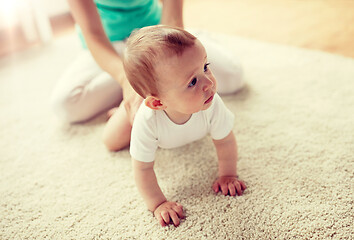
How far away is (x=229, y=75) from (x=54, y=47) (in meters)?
1.19

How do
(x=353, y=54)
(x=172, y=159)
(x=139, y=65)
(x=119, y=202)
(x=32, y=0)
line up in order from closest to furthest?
(x=139, y=65) → (x=119, y=202) → (x=172, y=159) → (x=353, y=54) → (x=32, y=0)

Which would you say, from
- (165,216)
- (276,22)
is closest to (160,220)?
(165,216)

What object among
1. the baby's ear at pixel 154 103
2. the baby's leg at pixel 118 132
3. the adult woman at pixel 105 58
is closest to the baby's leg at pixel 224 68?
the adult woman at pixel 105 58

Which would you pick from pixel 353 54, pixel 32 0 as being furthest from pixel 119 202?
pixel 32 0

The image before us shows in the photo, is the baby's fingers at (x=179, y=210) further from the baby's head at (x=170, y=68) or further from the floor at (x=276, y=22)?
the floor at (x=276, y=22)

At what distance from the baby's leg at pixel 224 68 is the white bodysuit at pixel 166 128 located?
0.35 m

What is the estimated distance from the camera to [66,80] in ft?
3.73

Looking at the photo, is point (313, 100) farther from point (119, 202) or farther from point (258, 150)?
point (119, 202)

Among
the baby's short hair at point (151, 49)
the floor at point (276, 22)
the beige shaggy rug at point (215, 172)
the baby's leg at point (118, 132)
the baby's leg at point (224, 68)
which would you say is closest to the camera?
the baby's short hair at point (151, 49)

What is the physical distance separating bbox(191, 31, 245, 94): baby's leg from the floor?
0.50 m

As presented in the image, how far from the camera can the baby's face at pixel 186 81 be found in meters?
0.60

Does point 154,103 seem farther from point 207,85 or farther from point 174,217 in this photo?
point 174,217

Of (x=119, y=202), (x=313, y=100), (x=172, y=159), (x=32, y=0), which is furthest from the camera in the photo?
(x=32, y=0)

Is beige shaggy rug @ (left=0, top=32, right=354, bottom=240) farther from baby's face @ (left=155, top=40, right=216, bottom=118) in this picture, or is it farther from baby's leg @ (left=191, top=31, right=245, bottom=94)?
baby's face @ (left=155, top=40, right=216, bottom=118)
